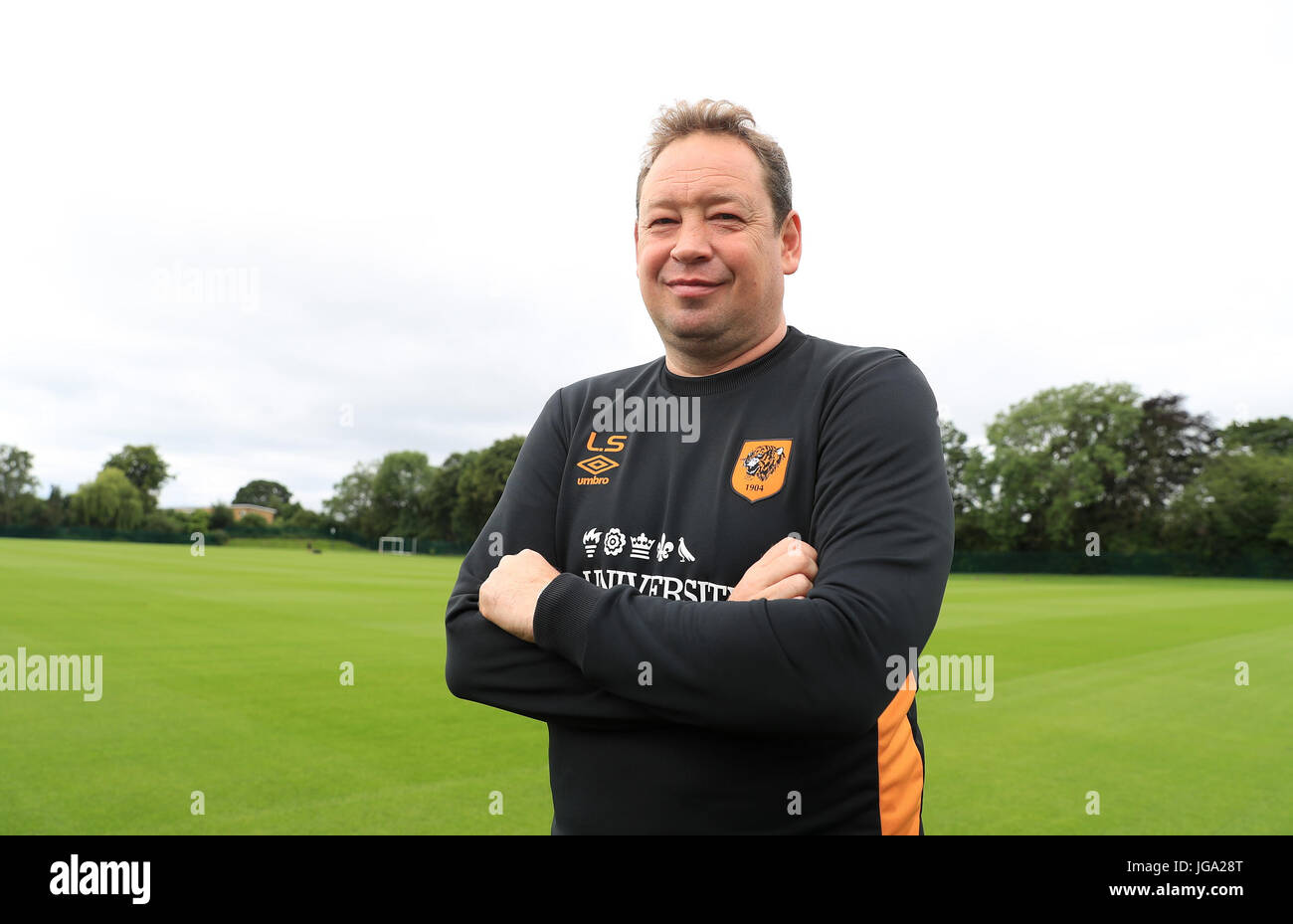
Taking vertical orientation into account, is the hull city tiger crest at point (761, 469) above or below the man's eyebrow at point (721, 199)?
below

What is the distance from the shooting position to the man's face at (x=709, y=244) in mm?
2619

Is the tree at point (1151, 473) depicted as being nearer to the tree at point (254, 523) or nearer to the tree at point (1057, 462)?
the tree at point (1057, 462)

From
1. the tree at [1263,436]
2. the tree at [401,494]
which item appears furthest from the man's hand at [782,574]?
the tree at [401,494]

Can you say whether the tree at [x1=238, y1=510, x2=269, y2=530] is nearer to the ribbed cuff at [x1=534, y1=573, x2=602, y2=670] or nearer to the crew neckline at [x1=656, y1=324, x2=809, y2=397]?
the crew neckline at [x1=656, y1=324, x2=809, y2=397]

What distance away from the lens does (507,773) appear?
749cm

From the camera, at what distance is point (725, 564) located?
8.18 ft

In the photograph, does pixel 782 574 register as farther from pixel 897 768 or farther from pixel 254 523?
pixel 254 523

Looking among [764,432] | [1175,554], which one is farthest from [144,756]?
[1175,554]

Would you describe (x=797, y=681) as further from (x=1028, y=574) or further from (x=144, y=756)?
(x=1028, y=574)

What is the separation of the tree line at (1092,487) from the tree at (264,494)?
152 ft

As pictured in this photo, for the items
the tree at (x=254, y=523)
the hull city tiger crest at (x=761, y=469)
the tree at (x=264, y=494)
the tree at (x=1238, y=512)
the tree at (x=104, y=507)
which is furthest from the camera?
the tree at (x=264, y=494)

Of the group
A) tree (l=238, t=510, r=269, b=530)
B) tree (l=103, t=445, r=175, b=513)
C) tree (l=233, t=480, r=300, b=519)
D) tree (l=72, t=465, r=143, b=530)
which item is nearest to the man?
tree (l=238, t=510, r=269, b=530)
